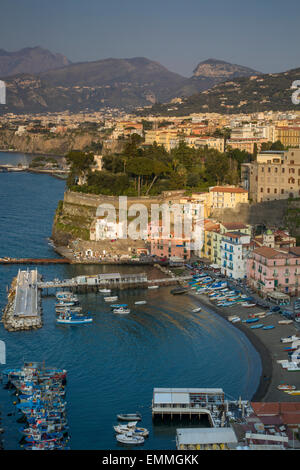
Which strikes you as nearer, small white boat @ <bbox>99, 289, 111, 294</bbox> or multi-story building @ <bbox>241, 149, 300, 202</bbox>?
small white boat @ <bbox>99, 289, 111, 294</bbox>

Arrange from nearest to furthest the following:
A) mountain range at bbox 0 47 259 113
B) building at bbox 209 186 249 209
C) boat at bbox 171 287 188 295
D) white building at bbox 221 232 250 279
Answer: boat at bbox 171 287 188 295
white building at bbox 221 232 250 279
building at bbox 209 186 249 209
mountain range at bbox 0 47 259 113

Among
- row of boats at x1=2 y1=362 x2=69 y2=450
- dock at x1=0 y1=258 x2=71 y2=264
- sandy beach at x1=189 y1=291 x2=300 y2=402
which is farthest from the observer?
dock at x1=0 y1=258 x2=71 y2=264

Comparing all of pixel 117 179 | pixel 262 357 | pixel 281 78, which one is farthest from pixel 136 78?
pixel 262 357

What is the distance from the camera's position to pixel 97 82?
521 feet

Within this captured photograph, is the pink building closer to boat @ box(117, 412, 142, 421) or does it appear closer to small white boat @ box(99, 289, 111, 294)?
small white boat @ box(99, 289, 111, 294)

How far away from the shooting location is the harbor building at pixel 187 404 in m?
8.23

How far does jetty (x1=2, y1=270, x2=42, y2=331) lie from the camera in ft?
38.5

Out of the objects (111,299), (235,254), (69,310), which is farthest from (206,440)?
(235,254)

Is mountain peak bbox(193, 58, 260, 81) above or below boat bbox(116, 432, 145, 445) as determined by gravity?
above

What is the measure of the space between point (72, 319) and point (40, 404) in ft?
12.8

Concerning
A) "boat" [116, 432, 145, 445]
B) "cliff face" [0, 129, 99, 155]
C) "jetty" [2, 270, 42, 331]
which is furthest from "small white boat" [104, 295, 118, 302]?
"cliff face" [0, 129, 99, 155]

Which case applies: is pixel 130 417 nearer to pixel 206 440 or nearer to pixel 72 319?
pixel 206 440

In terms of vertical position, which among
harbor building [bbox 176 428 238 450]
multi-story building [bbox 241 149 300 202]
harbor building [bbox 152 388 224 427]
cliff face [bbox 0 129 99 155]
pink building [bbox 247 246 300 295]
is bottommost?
harbor building [bbox 152 388 224 427]

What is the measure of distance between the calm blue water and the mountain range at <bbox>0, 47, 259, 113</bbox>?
201 ft
